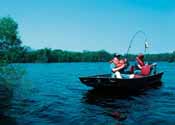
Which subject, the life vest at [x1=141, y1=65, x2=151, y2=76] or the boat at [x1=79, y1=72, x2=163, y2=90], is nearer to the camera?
the boat at [x1=79, y1=72, x2=163, y2=90]

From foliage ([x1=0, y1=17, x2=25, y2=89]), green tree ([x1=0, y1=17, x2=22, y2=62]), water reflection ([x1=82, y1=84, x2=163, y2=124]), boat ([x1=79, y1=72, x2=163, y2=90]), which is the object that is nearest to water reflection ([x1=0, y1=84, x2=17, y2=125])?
foliage ([x1=0, y1=17, x2=25, y2=89])

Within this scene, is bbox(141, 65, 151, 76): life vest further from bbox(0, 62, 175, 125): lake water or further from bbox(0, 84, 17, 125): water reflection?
bbox(0, 84, 17, 125): water reflection

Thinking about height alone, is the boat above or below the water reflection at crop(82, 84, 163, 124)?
above

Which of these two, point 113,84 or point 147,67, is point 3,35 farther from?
point 147,67

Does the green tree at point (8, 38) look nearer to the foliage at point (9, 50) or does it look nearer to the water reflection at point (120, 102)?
the foliage at point (9, 50)

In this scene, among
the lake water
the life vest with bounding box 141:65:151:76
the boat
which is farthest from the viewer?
the life vest with bounding box 141:65:151:76

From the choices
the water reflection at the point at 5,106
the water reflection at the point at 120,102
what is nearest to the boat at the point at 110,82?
the water reflection at the point at 120,102

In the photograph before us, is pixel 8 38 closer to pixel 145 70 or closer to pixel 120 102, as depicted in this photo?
pixel 120 102

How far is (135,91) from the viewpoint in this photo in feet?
90.9

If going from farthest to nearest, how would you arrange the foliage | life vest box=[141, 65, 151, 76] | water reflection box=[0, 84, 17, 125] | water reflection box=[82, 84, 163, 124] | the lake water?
life vest box=[141, 65, 151, 76] → the foliage → water reflection box=[82, 84, 163, 124] → the lake water → water reflection box=[0, 84, 17, 125]

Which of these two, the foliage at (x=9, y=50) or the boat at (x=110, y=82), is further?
the boat at (x=110, y=82)

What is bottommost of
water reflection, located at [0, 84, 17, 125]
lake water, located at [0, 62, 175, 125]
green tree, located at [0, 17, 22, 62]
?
lake water, located at [0, 62, 175, 125]

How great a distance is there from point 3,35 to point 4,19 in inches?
41.4

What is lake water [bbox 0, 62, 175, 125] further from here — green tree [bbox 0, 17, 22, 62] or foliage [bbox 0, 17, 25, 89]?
green tree [bbox 0, 17, 22, 62]
